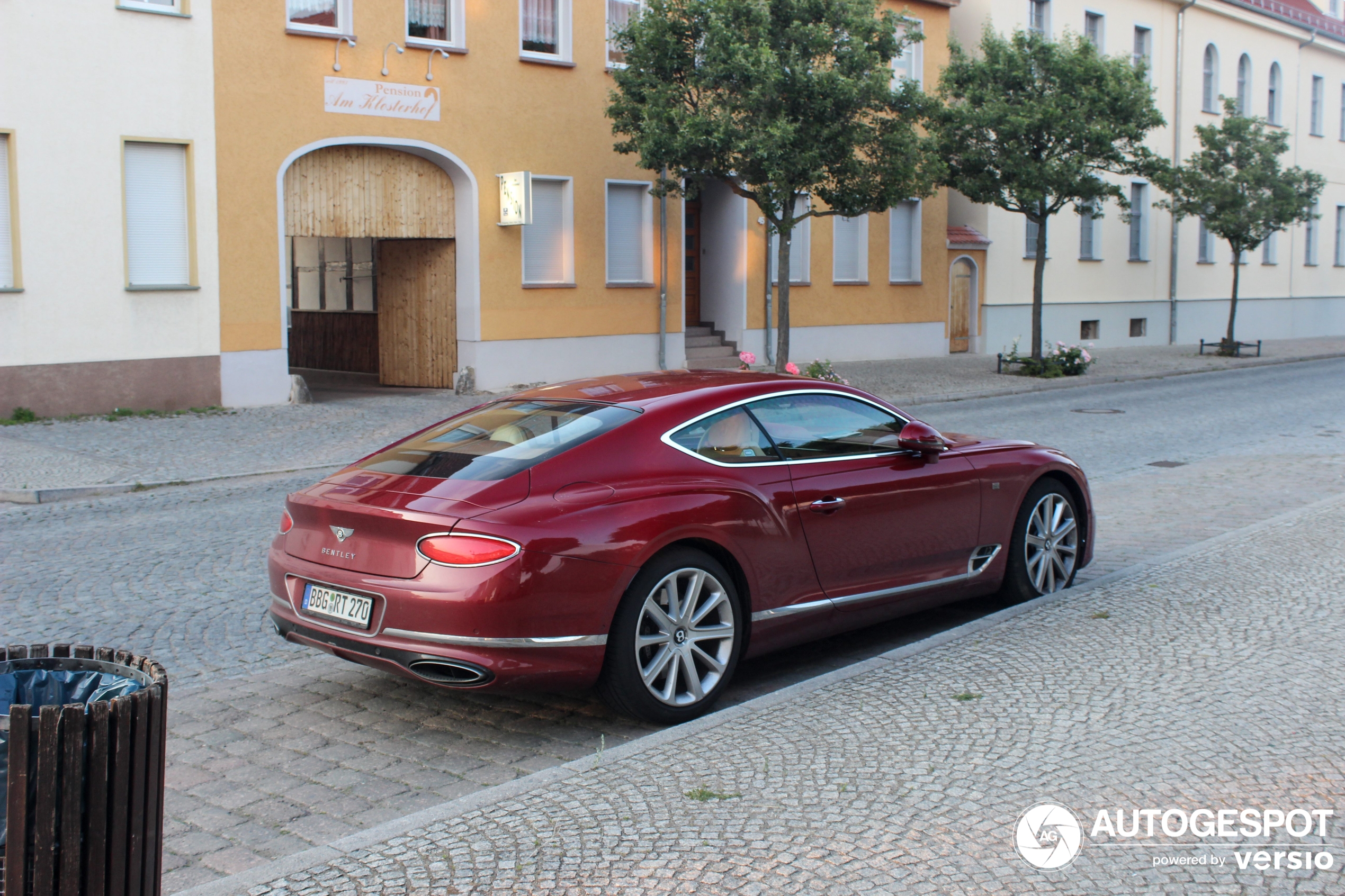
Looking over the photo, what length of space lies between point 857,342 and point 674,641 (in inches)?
934

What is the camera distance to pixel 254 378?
18656mm

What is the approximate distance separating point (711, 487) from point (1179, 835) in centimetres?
230

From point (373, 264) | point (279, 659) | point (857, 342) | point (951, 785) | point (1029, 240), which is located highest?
point (1029, 240)

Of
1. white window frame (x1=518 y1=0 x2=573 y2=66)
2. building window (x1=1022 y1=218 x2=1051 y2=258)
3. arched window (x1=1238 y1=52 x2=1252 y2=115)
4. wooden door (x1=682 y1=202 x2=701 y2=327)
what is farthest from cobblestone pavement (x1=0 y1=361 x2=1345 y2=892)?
arched window (x1=1238 y1=52 x2=1252 y2=115)

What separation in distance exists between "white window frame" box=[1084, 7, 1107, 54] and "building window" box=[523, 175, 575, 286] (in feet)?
62.9

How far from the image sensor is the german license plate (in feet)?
16.3

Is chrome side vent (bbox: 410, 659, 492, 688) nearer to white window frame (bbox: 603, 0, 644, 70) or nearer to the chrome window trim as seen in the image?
the chrome window trim

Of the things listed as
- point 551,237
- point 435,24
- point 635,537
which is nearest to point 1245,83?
point 551,237

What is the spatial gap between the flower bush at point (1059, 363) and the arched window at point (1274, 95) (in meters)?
21.5

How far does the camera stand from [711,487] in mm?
5379

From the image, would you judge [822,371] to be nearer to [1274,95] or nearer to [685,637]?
[685,637]

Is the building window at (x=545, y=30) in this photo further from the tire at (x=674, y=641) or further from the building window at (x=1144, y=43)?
the building window at (x=1144, y=43)

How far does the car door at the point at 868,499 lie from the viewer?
5.86 meters

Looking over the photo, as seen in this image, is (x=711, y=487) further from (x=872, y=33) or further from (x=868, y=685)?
(x=872, y=33)
